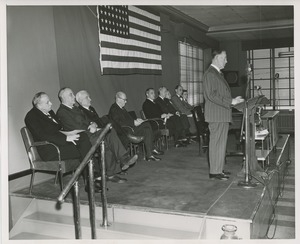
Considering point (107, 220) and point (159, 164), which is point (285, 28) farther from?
point (107, 220)

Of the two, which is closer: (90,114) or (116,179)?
(116,179)

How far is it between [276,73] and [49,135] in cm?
877

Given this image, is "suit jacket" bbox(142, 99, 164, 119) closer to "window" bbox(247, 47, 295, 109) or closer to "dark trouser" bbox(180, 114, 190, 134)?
"dark trouser" bbox(180, 114, 190, 134)

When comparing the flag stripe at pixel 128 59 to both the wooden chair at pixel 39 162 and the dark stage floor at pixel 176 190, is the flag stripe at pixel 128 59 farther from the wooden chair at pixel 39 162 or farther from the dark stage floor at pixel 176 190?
the wooden chair at pixel 39 162

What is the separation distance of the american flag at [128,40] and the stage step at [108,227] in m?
2.76

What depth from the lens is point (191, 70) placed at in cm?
975

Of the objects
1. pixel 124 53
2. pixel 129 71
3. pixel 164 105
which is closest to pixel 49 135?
pixel 124 53

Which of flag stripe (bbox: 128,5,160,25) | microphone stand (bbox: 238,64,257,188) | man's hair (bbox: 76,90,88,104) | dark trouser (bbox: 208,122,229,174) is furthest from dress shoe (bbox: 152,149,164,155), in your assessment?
flag stripe (bbox: 128,5,160,25)

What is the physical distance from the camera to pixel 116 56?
5844mm

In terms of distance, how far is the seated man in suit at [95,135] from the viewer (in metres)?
4.05

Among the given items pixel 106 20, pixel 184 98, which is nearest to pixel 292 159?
pixel 184 98

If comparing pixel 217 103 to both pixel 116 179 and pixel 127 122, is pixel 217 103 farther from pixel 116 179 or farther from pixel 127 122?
pixel 127 122

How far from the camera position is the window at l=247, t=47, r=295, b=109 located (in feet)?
36.4

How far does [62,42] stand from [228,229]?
11.2 feet
